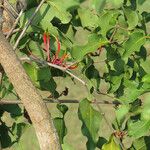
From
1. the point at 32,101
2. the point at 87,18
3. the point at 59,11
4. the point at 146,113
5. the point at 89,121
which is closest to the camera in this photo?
the point at 32,101

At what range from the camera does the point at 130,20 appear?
1.22 metres

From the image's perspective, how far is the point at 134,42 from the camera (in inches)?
43.9

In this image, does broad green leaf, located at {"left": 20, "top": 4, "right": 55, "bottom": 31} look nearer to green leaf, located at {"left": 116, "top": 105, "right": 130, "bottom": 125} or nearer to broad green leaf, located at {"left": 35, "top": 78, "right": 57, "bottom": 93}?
broad green leaf, located at {"left": 35, "top": 78, "right": 57, "bottom": 93}

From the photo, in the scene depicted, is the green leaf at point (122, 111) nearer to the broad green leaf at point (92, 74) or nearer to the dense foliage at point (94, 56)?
the dense foliage at point (94, 56)

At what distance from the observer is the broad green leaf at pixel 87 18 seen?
130cm

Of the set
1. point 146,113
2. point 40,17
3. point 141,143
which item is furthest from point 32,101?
point 141,143

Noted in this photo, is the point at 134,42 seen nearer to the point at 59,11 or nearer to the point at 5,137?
the point at 59,11

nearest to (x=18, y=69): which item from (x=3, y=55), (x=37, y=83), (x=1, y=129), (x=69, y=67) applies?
(x=3, y=55)

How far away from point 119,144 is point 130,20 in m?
0.32

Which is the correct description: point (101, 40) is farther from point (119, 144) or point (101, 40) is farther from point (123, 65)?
point (119, 144)

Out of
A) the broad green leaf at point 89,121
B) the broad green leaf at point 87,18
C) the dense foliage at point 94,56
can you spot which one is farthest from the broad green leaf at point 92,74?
the broad green leaf at point 89,121

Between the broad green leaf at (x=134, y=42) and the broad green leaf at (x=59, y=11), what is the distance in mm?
162

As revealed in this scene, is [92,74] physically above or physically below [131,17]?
below

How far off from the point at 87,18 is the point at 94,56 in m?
0.10
